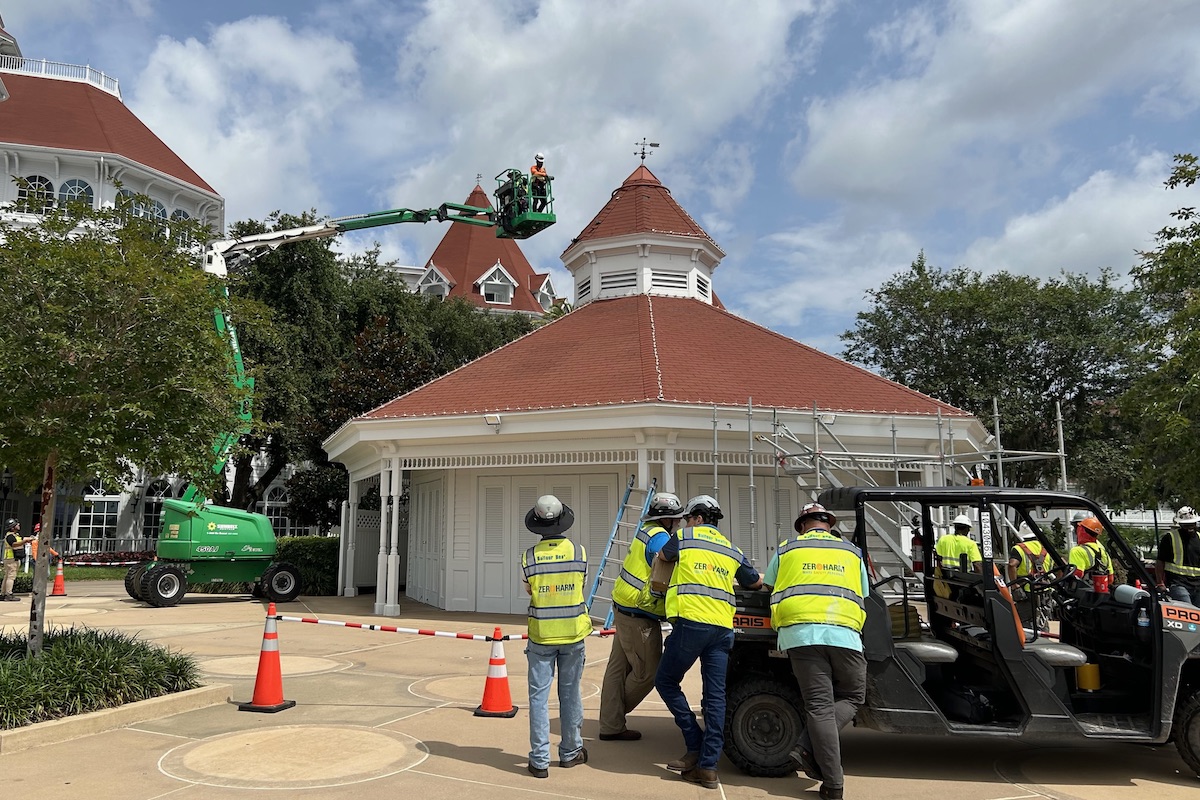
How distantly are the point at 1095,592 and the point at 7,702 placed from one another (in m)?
7.69

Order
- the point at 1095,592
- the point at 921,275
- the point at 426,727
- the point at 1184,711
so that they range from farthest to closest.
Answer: the point at 921,275 < the point at 426,727 < the point at 1095,592 < the point at 1184,711

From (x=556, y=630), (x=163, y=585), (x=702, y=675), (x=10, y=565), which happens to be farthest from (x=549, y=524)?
(x=10, y=565)

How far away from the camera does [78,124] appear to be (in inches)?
1353

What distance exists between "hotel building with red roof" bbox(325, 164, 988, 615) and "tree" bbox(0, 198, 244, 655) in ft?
21.6

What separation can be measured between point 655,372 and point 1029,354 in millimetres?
20060

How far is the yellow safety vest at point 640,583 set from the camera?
247 inches

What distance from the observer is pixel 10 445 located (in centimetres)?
740

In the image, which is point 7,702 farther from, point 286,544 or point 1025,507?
point 286,544

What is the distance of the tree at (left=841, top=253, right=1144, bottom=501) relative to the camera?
92.3ft

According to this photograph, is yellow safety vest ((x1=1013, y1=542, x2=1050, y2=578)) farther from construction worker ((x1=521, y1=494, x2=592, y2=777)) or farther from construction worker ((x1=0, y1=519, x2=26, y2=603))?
construction worker ((x1=0, y1=519, x2=26, y2=603))

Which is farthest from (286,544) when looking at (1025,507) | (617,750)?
(1025,507)

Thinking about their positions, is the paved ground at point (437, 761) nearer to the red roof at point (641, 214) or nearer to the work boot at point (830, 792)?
the work boot at point (830, 792)

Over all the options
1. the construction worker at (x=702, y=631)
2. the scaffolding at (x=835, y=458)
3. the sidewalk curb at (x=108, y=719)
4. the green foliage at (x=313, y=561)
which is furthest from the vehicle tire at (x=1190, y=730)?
the green foliage at (x=313, y=561)

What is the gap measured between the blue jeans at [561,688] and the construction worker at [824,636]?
1.40 m
